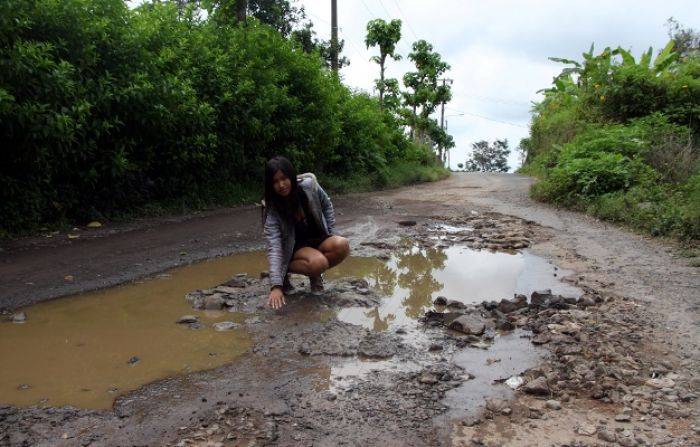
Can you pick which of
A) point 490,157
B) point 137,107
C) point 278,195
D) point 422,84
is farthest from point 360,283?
point 490,157

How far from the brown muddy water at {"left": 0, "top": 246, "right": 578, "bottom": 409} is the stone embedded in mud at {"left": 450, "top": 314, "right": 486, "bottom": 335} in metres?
0.23

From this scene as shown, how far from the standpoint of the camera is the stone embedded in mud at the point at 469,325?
3531mm

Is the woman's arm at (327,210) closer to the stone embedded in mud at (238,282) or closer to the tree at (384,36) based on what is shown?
the stone embedded in mud at (238,282)

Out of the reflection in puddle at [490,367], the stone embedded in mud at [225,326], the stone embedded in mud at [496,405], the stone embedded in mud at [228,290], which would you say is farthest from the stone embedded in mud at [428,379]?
the stone embedded in mud at [228,290]

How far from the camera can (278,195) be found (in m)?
3.94

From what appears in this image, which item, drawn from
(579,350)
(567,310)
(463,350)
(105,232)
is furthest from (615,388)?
(105,232)

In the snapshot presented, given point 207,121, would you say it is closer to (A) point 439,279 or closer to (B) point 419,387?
(A) point 439,279

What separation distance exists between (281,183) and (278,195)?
0.52 feet

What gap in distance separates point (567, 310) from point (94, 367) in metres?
3.29

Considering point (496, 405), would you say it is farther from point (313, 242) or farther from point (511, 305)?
point (313, 242)

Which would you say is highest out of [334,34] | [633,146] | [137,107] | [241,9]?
[334,34]

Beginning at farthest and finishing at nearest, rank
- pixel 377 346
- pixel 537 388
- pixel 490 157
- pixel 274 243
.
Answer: pixel 490 157 < pixel 274 243 < pixel 377 346 < pixel 537 388

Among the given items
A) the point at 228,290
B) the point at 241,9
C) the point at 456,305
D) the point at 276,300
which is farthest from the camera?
the point at 241,9

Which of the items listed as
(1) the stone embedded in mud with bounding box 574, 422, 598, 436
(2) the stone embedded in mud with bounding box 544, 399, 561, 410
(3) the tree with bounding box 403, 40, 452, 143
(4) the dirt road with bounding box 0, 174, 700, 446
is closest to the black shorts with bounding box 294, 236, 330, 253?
(4) the dirt road with bounding box 0, 174, 700, 446
